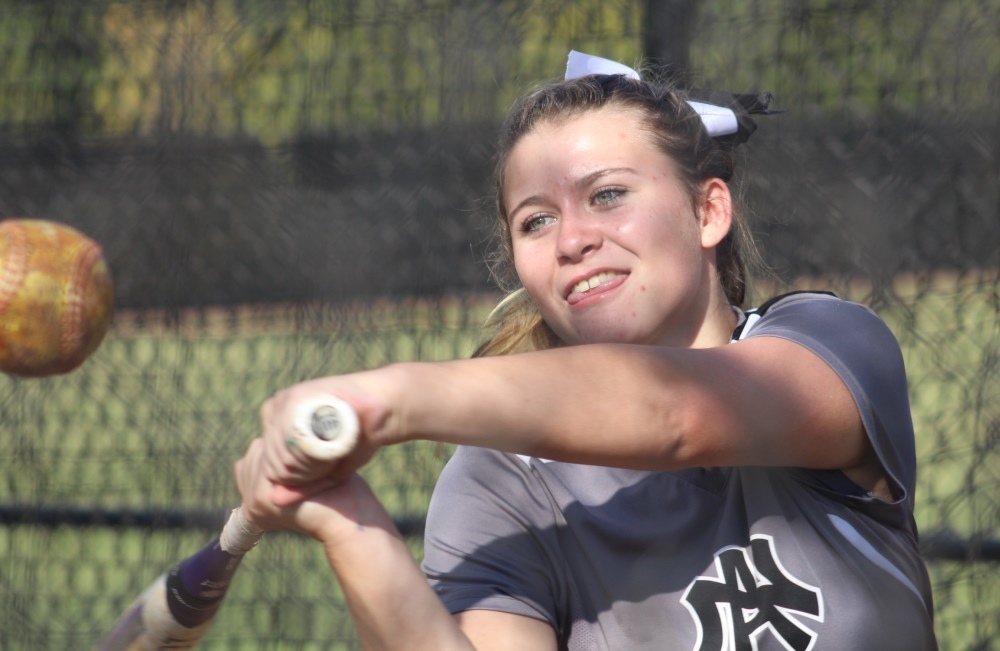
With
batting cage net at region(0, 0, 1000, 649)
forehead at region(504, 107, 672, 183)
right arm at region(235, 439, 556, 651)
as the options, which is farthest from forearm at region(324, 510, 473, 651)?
batting cage net at region(0, 0, 1000, 649)

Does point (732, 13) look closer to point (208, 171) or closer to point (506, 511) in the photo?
point (208, 171)

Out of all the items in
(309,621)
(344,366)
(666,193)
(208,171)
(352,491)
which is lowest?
(309,621)

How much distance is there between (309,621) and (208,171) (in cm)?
111

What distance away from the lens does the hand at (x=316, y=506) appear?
0.94 metres

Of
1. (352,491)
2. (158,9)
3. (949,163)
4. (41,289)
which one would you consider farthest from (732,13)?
(352,491)

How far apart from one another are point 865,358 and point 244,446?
1.96m

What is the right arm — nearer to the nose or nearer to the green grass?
the nose

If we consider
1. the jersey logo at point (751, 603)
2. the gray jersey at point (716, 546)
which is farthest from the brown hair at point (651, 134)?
the jersey logo at point (751, 603)

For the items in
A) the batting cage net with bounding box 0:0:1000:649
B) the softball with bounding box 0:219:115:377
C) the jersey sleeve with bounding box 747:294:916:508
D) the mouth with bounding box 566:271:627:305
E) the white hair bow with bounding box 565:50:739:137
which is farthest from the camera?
the batting cage net with bounding box 0:0:1000:649

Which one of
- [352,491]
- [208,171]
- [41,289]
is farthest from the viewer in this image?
[208,171]

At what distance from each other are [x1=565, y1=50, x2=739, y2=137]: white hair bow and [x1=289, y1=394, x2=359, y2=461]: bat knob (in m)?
0.79

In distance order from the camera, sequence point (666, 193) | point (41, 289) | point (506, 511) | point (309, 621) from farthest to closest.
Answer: point (309, 621), point (41, 289), point (666, 193), point (506, 511)

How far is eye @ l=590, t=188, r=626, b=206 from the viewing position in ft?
4.25

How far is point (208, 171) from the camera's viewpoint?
110 inches
